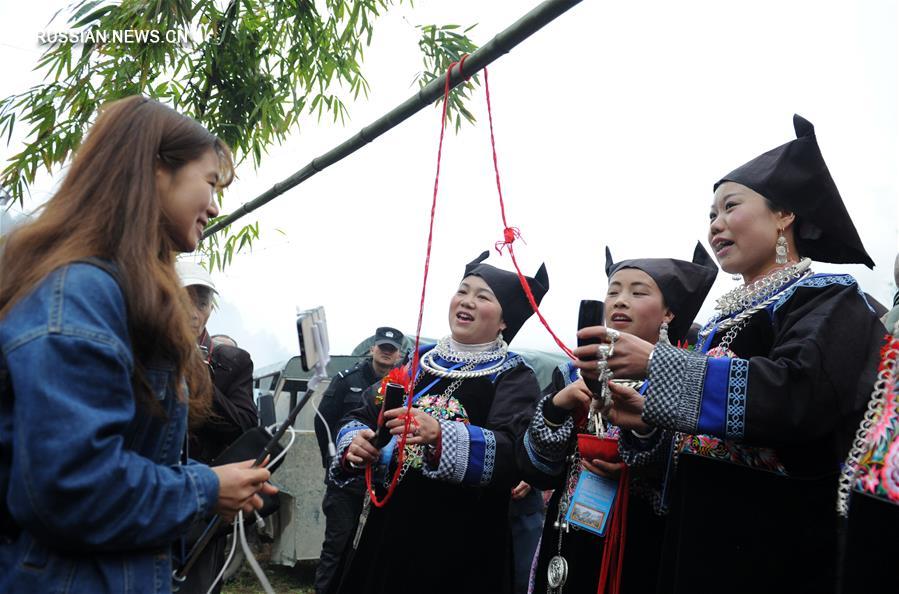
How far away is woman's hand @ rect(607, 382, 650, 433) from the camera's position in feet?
7.24

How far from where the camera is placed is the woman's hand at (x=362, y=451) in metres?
3.10

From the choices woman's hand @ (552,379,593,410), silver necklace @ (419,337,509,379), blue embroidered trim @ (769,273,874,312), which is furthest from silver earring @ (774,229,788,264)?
silver necklace @ (419,337,509,379)

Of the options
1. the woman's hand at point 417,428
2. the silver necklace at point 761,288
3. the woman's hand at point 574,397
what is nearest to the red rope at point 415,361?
the woman's hand at point 417,428

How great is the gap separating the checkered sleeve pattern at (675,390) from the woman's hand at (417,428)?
118 cm

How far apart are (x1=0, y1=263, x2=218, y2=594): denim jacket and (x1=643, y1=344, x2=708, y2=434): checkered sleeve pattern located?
1.18 meters

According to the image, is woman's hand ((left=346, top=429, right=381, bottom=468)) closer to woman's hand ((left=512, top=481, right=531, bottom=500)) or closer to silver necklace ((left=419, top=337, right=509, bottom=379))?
silver necklace ((left=419, top=337, right=509, bottom=379))

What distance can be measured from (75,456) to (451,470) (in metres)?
1.90

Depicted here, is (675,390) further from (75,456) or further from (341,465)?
(341,465)

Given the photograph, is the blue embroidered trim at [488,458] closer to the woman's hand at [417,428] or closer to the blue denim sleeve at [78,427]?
the woman's hand at [417,428]

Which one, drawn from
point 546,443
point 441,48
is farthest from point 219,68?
point 546,443

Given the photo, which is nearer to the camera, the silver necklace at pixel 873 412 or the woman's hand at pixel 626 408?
the silver necklace at pixel 873 412

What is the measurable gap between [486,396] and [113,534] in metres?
2.17

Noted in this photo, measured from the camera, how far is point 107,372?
134cm

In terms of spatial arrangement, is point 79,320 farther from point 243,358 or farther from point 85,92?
point 85,92
